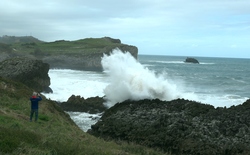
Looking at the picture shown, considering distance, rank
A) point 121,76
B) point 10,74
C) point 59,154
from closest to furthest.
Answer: point 59,154 < point 121,76 < point 10,74

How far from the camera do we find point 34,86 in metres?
30.4

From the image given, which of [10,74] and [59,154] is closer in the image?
[59,154]

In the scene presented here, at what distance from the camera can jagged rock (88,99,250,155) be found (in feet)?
43.4

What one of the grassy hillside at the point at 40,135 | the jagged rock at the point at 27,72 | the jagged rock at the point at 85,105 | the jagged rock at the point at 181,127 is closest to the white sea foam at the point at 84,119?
the jagged rock at the point at 85,105

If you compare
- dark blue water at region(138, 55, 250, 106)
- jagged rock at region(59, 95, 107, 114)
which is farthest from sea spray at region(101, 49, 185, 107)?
dark blue water at region(138, 55, 250, 106)

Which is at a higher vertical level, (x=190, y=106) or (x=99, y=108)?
(x=190, y=106)

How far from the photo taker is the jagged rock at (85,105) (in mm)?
23984

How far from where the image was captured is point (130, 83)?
2245cm

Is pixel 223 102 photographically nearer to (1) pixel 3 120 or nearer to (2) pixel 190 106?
(2) pixel 190 106

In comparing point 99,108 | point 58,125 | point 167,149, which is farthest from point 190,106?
point 99,108

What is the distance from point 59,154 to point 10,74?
24014mm

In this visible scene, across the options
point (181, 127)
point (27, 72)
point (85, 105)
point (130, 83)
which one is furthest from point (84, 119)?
point (27, 72)

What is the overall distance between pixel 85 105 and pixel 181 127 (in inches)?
443

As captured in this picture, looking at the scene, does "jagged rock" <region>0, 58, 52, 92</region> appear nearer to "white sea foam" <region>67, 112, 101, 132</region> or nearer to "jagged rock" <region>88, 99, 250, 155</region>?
"white sea foam" <region>67, 112, 101, 132</region>
